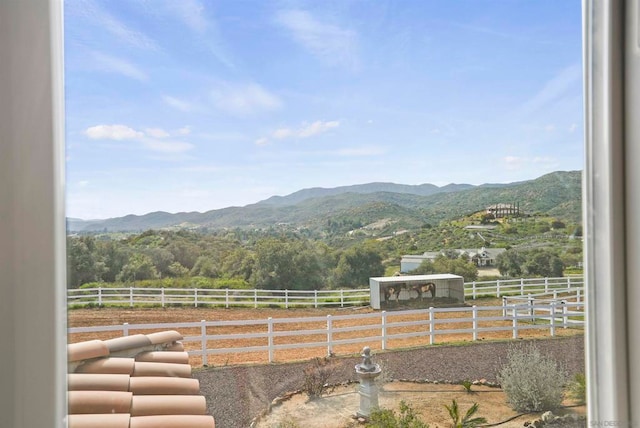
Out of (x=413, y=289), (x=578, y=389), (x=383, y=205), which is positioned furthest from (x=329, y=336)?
(x=578, y=389)

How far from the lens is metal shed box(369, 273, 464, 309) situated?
128 cm

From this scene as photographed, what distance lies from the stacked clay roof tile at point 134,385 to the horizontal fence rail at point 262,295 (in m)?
0.10

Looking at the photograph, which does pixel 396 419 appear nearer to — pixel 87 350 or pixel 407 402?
pixel 407 402

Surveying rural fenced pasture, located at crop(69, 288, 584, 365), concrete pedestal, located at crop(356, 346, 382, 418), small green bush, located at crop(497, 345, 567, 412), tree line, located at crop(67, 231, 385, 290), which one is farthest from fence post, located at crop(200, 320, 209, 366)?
small green bush, located at crop(497, 345, 567, 412)

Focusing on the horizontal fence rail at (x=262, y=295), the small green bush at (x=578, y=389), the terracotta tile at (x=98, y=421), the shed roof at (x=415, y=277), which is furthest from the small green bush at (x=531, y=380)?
the terracotta tile at (x=98, y=421)

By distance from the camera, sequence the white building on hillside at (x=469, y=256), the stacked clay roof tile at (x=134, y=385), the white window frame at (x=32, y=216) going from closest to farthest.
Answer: the white window frame at (x=32, y=216), the stacked clay roof tile at (x=134, y=385), the white building on hillside at (x=469, y=256)

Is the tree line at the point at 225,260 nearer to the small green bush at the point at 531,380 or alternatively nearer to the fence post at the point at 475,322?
the fence post at the point at 475,322

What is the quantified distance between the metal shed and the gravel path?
137mm

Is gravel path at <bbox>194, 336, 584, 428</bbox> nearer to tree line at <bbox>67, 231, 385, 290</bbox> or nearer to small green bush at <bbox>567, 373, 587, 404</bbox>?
small green bush at <bbox>567, 373, 587, 404</bbox>

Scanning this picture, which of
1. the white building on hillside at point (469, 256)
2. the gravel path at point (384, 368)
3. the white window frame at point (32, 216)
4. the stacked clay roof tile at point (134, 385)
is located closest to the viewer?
the white window frame at point (32, 216)

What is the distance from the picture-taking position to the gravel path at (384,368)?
1.18 metres

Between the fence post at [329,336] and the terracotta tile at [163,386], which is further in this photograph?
the fence post at [329,336]

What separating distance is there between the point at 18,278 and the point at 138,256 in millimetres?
252

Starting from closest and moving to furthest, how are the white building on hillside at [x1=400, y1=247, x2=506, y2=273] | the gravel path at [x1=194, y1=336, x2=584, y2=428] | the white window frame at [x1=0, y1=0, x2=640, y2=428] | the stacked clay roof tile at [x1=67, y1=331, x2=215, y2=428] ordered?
the white window frame at [x1=0, y1=0, x2=640, y2=428], the stacked clay roof tile at [x1=67, y1=331, x2=215, y2=428], the gravel path at [x1=194, y1=336, x2=584, y2=428], the white building on hillside at [x1=400, y1=247, x2=506, y2=273]
